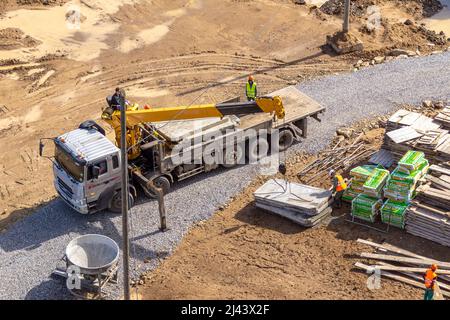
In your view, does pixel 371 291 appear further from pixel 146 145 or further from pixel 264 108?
pixel 146 145

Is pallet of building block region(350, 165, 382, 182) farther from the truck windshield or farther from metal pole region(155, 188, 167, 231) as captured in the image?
the truck windshield

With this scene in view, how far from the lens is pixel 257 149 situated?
23672 millimetres

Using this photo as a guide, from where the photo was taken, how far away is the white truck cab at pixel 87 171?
65.4 ft

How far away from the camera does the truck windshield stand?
65.3ft

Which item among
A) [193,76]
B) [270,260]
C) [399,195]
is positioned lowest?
[270,260]

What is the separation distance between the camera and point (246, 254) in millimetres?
19281

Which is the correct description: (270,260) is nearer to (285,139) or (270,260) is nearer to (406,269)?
(406,269)

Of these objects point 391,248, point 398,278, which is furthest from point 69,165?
point 398,278

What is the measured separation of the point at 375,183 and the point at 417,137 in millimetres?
2830

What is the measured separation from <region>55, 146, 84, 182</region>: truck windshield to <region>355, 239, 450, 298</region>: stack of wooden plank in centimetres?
899

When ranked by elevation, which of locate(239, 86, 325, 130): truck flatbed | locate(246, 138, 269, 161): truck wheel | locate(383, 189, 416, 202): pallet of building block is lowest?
locate(246, 138, 269, 161): truck wheel

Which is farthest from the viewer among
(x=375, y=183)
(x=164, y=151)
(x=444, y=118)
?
(x=444, y=118)

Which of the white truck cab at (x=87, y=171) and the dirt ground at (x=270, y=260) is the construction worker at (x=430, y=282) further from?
the white truck cab at (x=87, y=171)

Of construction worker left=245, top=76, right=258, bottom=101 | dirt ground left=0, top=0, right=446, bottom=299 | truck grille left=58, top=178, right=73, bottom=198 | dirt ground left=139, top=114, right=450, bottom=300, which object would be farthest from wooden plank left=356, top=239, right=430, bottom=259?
truck grille left=58, top=178, right=73, bottom=198
